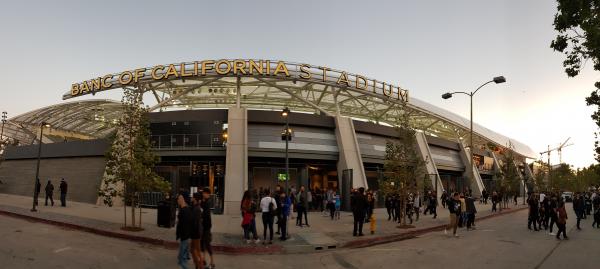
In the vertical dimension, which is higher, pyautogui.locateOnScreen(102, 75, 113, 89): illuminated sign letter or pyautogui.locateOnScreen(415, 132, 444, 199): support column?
pyautogui.locateOnScreen(102, 75, 113, 89): illuminated sign letter

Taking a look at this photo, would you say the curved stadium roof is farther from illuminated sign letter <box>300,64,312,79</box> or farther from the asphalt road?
the asphalt road

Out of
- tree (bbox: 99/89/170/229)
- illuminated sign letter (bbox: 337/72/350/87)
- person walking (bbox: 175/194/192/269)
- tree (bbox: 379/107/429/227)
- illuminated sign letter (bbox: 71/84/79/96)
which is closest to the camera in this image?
person walking (bbox: 175/194/192/269)

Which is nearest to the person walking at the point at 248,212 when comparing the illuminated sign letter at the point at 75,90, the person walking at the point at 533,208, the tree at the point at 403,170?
the tree at the point at 403,170

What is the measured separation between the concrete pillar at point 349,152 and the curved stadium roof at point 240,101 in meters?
2.06

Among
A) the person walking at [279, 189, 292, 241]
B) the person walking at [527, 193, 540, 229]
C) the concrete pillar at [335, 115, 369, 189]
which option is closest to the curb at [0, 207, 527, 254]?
the person walking at [279, 189, 292, 241]

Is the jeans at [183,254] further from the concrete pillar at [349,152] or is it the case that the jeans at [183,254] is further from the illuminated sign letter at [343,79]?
the illuminated sign letter at [343,79]

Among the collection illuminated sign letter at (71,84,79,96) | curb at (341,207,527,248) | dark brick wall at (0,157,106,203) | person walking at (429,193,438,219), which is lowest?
curb at (341,207,527,248)

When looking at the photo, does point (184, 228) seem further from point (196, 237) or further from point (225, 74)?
point (225, 74)

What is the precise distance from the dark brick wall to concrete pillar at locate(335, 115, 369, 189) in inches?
700

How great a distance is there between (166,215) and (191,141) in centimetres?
1359

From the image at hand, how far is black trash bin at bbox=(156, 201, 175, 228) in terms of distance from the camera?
16.4m

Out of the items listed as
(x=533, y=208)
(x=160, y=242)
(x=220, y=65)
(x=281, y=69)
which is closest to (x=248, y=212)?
(x=160, y=242)

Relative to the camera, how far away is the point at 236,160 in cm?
2753

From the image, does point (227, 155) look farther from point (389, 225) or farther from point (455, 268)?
point (455, 268)
